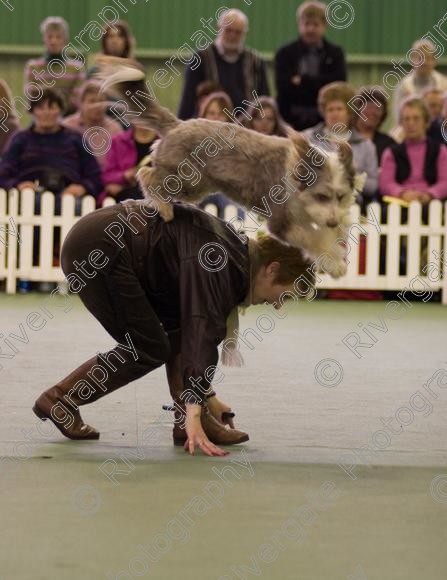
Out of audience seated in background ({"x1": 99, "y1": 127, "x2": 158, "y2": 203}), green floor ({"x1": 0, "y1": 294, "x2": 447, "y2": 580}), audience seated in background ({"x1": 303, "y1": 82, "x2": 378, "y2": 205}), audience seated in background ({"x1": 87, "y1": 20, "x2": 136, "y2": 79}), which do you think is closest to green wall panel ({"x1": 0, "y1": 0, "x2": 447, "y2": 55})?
audience seated in background ({"x1": 87, "y1": 20, "x2": 136, "y2": 79})

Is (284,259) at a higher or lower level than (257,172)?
lower

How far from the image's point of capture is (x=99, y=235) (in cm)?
375

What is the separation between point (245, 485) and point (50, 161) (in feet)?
18.2

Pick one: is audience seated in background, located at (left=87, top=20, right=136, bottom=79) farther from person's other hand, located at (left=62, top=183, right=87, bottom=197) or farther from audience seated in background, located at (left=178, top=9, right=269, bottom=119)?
person's other hand, located at (left=62, top=183, right=87, bottom=197)

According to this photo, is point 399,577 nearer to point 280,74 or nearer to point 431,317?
point 431,317

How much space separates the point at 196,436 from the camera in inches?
143

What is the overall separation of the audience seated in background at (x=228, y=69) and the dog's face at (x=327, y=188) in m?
4.82

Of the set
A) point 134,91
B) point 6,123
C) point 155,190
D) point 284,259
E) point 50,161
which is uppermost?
point 134,91

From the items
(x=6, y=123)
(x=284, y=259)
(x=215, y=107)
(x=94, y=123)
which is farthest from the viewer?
(x=6, y=123)

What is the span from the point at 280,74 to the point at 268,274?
5.74 m

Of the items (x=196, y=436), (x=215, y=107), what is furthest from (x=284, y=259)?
(x=215, y=107)

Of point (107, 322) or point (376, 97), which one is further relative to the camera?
point (376, 97)

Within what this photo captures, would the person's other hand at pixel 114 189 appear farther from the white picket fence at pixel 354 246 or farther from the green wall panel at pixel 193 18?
the green wall panel at pixel 193 18

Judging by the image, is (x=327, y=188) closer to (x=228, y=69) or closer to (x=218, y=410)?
(x=218, y=410)
